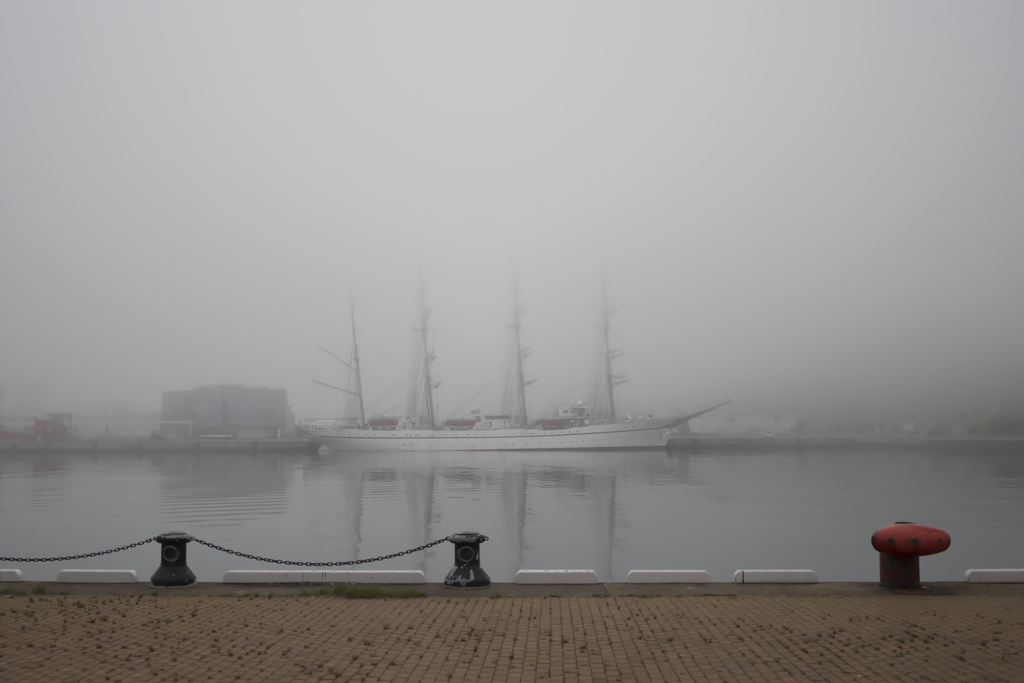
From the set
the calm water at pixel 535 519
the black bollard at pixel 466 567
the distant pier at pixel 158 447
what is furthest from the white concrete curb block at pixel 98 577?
the distant pier at pixel 158 447

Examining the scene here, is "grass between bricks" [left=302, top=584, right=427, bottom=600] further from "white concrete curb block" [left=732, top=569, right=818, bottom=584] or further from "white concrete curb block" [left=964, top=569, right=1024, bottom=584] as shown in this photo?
"white concrete curb block" [left=964, top=569, right=1024, bottom=584]

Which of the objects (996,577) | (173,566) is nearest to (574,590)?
(173,566)

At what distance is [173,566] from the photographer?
9602 millimetres

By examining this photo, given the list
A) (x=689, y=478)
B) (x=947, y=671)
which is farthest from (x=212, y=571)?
(x=689, y=478)

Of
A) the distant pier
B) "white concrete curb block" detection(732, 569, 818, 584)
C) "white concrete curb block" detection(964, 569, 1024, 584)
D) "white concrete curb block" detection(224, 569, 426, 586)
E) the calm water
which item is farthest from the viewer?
the distant pier

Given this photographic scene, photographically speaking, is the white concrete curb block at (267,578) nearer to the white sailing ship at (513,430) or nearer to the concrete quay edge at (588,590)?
the concrete quay edge at (588,590)

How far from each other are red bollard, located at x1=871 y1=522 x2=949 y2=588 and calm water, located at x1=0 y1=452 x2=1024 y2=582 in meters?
6.64

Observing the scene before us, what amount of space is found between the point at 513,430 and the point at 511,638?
93822 mm

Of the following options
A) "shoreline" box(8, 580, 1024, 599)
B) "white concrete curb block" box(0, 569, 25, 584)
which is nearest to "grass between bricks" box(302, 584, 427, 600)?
"shoreline" box(8, 580, 1024, 599)

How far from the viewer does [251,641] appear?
691 centimetres

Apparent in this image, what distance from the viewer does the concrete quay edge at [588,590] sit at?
8883 millimetres

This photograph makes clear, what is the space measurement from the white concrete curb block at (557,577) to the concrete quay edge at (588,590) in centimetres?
14

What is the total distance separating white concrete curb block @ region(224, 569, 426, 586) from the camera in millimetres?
9727

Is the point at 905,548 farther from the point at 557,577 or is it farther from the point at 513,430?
the point at 513,430
